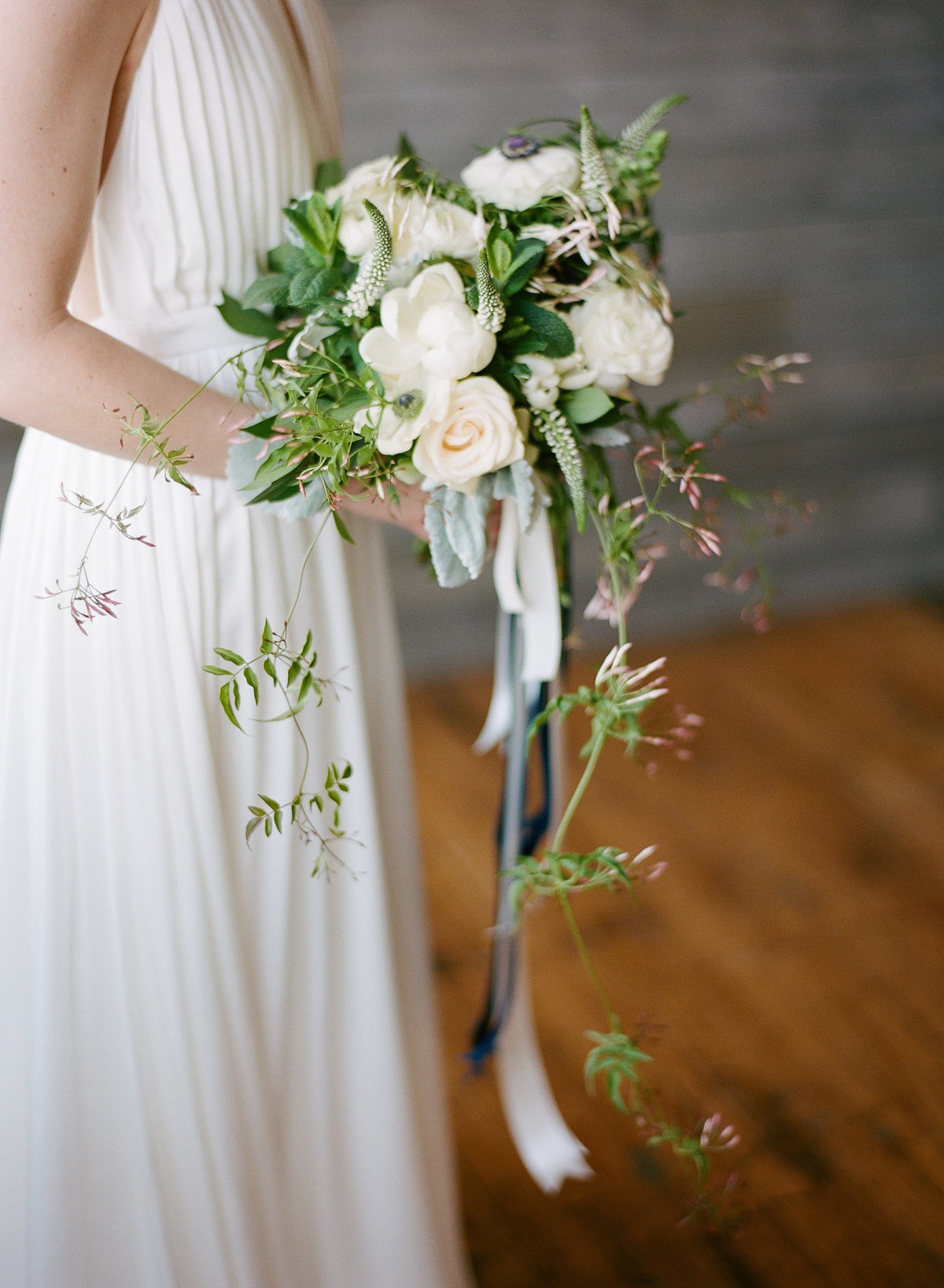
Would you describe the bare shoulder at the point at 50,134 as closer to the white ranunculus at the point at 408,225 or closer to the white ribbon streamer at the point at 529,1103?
the white ranunculus at the point at 408,225

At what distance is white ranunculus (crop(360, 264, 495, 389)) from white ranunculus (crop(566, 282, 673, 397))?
10 centimetres

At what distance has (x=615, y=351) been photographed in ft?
3.08

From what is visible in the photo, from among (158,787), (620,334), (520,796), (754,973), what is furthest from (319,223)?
(754,973)

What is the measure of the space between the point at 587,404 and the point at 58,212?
43cm

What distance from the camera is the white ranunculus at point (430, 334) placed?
860 mm

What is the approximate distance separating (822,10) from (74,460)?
2.90 m

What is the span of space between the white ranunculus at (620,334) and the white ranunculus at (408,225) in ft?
0.36

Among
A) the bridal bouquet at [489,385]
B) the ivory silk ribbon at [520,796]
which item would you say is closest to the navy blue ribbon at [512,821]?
the ivory silk ribbon at [520,796]

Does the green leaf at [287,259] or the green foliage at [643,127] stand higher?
the green foliage at [643,127]

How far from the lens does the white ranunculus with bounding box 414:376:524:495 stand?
2.84ft

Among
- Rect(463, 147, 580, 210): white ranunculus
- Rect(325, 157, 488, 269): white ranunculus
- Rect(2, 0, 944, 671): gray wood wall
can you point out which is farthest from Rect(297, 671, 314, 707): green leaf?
Rect(2, 0, 944, 671): gray wood wall

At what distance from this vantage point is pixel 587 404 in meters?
0.95

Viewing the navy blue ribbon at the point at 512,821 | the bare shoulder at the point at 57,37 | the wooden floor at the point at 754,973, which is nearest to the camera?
the bare shoulder at the point at 57,37

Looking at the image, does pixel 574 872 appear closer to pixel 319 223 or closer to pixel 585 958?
pixel 585 958
